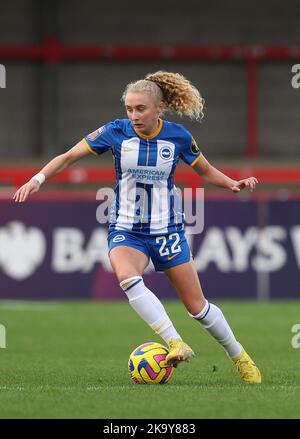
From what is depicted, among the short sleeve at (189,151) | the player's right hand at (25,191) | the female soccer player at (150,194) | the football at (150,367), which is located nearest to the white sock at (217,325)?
the female soccer player at (150,194)

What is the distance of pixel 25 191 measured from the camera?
742cm

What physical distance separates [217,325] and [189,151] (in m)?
1.20

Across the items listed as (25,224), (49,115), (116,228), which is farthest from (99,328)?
(49,115)

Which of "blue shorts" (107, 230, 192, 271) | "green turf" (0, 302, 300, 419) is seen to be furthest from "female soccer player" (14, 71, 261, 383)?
"green turf" (0, 302, 300, 419)

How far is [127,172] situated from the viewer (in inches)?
306

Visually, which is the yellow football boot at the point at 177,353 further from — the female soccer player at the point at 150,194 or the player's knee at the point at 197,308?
the player's knee at the point at 197,308

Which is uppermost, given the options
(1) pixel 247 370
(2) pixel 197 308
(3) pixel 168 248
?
(3) pixel 168 248

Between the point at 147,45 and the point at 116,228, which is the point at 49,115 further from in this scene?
the point at 116,228

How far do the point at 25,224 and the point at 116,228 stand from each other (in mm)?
8659

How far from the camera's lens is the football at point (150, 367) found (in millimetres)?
7656

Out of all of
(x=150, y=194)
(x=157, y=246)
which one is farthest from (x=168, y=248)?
(x=150, y=194)

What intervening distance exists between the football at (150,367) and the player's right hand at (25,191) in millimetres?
1309

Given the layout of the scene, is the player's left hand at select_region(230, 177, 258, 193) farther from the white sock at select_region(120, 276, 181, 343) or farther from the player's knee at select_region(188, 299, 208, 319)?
the white sock at select_region(120, 276, 181, 343)

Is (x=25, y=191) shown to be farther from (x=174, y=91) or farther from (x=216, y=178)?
(x=216, y=178)
